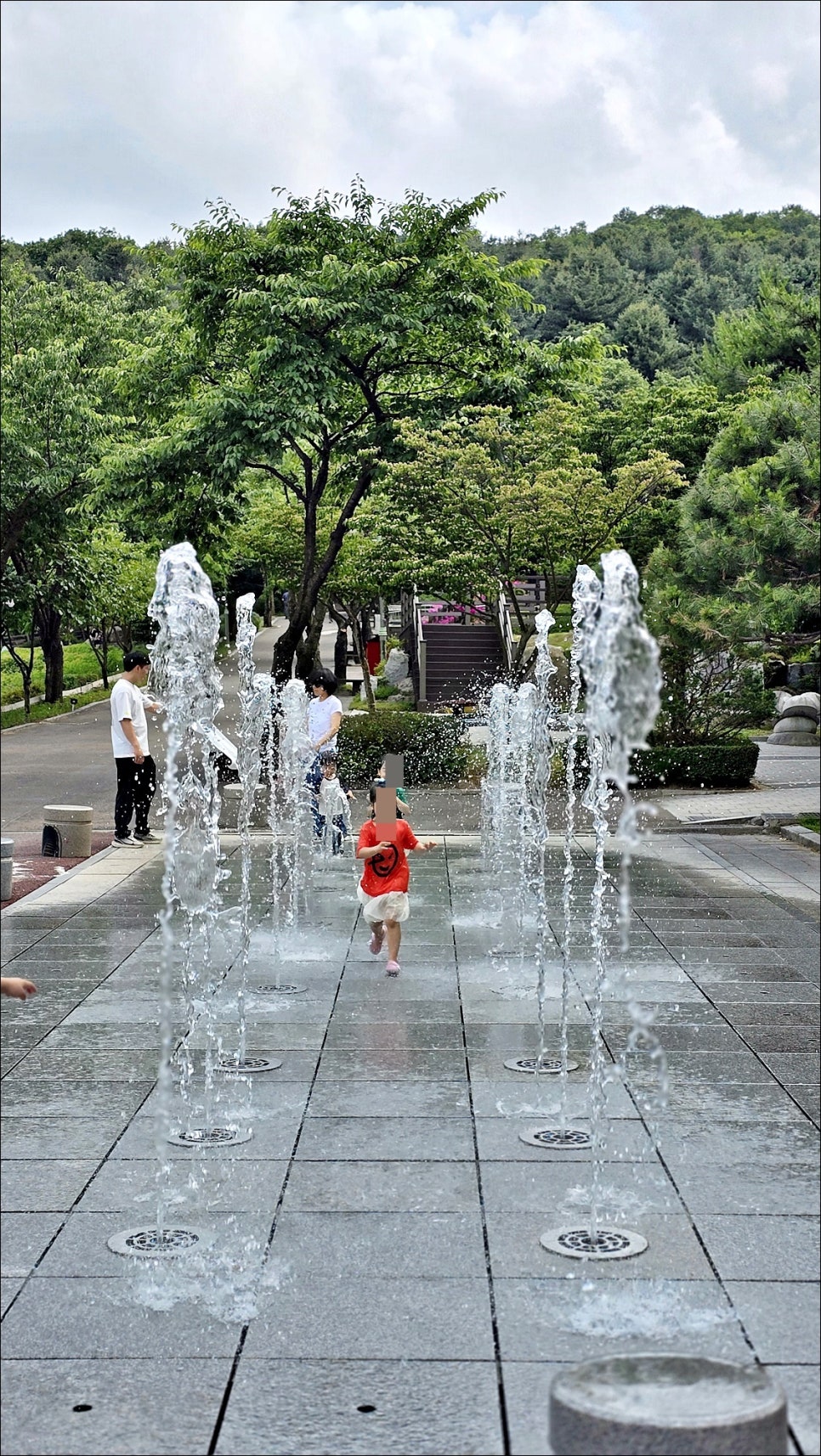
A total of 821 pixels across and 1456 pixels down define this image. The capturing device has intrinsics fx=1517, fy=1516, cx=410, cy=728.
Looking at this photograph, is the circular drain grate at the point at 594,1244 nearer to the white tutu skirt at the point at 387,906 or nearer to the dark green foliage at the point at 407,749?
the white tutu skirt at the point at 387,906

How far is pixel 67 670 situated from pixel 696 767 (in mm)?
31306

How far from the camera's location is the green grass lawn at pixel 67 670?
4067cm

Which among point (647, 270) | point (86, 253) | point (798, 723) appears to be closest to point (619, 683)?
point (798, 723)

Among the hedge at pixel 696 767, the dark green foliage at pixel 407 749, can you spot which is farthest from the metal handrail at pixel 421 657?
the hedge at pixel 696 767

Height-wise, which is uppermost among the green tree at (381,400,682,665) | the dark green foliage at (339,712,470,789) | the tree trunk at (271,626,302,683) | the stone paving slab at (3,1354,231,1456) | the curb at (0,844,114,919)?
the green tree at (381,400,682,665)

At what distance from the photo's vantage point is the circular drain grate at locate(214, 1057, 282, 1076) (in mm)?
6656

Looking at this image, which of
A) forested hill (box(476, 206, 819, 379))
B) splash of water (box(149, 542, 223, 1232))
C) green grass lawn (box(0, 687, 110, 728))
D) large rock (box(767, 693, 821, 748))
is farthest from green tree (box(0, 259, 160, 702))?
forested hill (box(476, 206, 819, 379))

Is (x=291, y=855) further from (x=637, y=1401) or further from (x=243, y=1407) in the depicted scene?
(x=637, y=1401)

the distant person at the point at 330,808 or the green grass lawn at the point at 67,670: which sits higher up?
the green grass lawn at the point at 67,670

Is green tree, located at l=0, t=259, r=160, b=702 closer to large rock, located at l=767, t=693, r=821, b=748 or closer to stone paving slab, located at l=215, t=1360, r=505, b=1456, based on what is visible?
large rock, located at l=767, t=693, r=821, b=748

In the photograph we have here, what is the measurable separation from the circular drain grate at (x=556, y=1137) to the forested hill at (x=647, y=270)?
164ft

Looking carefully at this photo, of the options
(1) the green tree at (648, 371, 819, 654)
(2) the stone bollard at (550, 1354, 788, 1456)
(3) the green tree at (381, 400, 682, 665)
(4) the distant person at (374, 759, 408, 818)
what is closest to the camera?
(2) the stone bollard at (550, 1354, 788, 1456)

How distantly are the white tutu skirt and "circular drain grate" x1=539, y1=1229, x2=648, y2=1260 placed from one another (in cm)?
377

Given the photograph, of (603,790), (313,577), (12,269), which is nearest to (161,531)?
(313,577)
